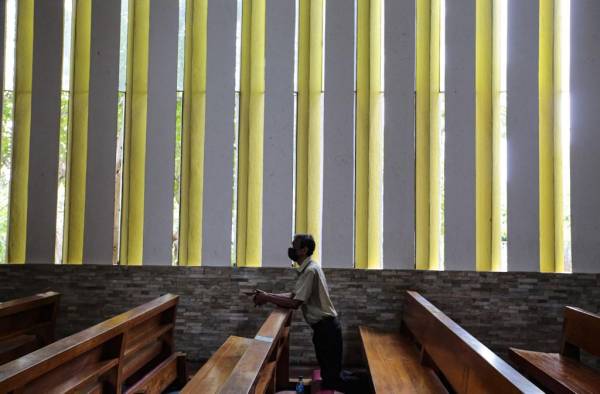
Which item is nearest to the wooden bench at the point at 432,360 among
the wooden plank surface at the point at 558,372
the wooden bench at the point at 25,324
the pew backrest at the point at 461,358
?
the pew backrest at the point at 461,358

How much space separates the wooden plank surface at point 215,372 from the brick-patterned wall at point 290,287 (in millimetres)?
1201

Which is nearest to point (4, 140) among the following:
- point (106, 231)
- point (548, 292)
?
point (106, 231)

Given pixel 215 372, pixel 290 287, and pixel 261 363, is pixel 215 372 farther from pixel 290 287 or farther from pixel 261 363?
pixel 290 287

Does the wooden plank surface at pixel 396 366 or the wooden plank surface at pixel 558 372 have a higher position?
the wooden plank surface at pixel 558 372

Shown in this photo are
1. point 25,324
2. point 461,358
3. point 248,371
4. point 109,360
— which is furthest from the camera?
point 25,324

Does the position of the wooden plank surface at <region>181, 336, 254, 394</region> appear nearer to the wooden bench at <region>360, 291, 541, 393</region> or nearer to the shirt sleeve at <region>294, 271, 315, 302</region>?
the shirt sleeve at <region>294, 271, 315, 302</region>

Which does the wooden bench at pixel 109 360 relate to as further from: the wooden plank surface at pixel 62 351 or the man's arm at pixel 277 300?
A: the man's arm at pixel 277 300

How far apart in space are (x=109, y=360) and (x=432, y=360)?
2.05 m

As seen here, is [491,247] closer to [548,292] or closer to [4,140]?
[548,292]

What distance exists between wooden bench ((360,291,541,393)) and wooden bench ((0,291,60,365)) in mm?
2272

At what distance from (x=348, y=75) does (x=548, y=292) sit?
9.10 ft

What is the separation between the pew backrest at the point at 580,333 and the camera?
3.00 meters

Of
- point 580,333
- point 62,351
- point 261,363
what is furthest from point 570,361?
point 62,351

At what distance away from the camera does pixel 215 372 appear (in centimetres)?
296
